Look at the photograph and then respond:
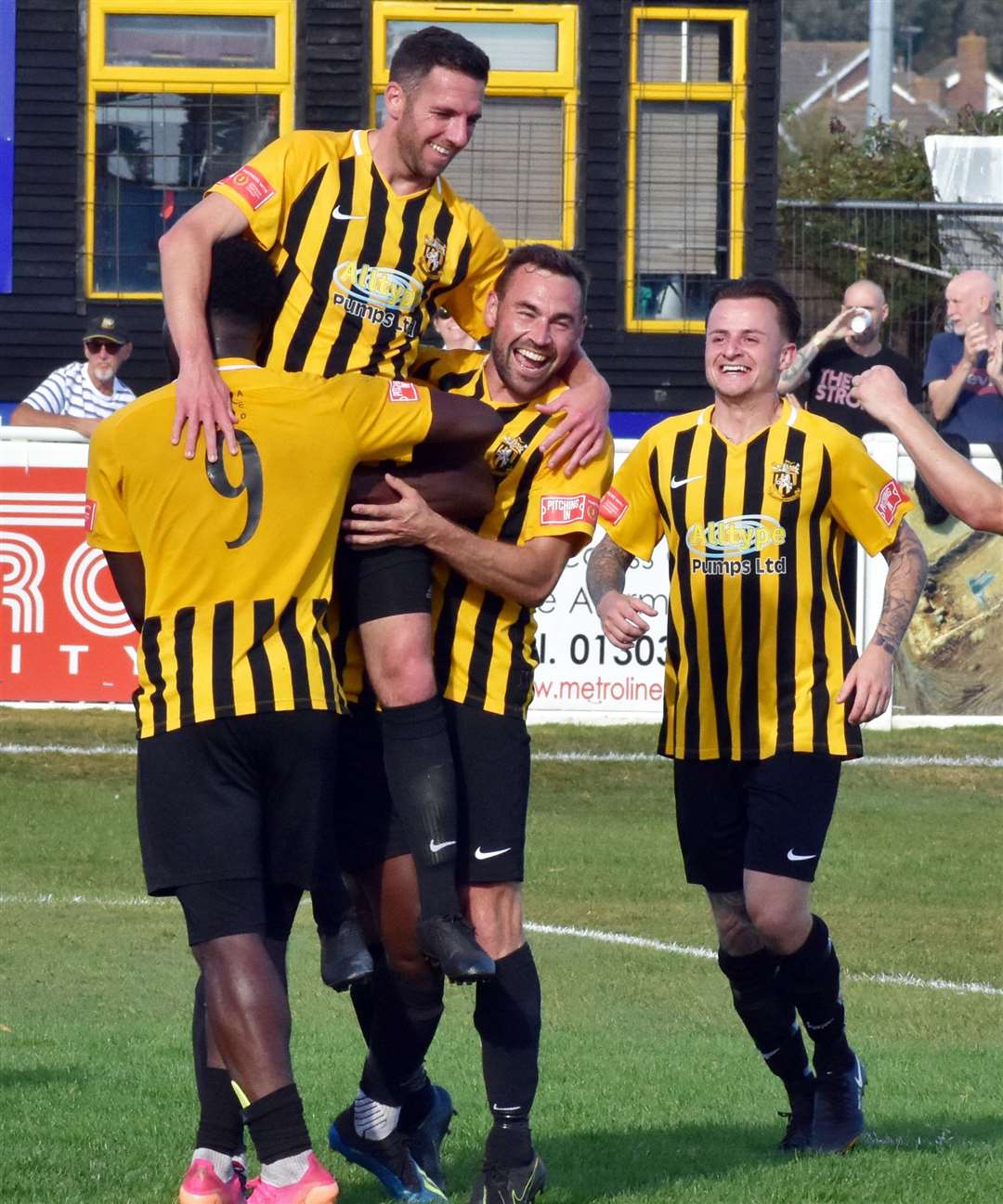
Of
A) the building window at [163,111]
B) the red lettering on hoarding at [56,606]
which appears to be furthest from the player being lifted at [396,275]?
the building window at [163,111]

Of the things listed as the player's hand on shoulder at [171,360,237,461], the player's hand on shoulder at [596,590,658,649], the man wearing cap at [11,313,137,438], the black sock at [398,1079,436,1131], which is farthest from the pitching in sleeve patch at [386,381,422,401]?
the man wearing cap at [11,313,137,438]

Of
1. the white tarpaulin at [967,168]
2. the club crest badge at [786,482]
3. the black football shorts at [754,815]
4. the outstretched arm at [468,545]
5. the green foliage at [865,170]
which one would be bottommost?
the black football shorts at [754,815]

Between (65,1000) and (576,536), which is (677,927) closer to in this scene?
(65,1000)

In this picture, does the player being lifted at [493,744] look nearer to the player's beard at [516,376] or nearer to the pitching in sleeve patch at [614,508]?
the player's beard at [516,376]

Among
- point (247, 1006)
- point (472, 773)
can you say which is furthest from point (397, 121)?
point (247, 1006)

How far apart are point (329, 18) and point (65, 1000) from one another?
1147 centimetres

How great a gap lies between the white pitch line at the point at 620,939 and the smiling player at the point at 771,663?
248 centimetres

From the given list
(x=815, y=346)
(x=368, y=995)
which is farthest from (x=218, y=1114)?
(x=815, y=346)

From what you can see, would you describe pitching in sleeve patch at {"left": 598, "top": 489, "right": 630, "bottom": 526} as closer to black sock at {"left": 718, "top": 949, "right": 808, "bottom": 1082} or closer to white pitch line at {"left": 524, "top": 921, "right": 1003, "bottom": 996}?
black sock at {"left": 718, "top": 949, "right": 808, "bottom": 1082}

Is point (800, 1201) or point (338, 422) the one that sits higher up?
point (338, 422)

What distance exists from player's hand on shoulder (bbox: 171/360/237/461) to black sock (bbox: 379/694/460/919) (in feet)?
2.99

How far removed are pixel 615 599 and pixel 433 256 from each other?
1.17 metres

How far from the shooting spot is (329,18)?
17.7 m

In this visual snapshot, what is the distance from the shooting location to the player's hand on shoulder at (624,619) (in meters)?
5.81
